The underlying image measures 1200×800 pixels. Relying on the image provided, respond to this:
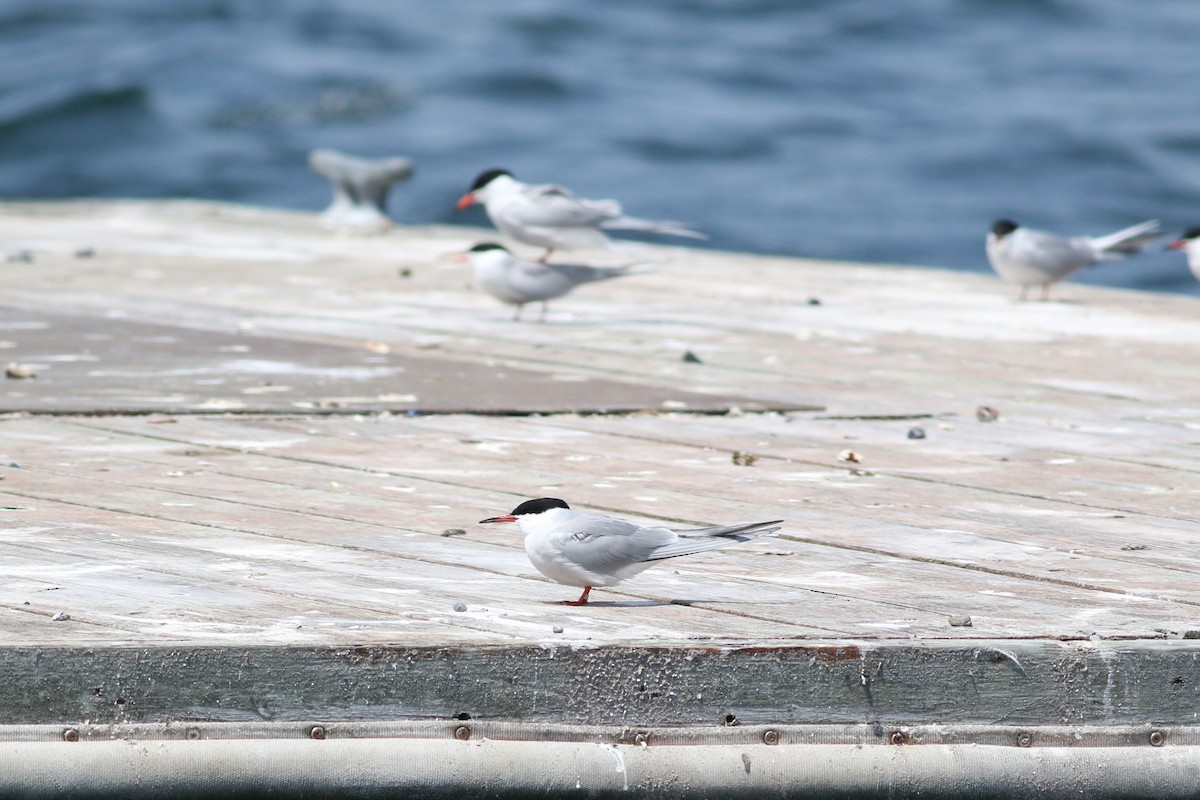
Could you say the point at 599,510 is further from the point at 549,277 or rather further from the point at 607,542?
the point at 549,277

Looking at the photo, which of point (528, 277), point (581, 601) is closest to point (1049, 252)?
point (528, 277)

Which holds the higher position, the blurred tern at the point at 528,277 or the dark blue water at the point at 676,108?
the dark blue water at the point at 676,108

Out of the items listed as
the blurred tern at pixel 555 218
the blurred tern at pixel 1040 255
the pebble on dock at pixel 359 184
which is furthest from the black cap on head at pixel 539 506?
the pebble on dock at pixel 359 184

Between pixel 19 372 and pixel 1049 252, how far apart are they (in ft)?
20.4

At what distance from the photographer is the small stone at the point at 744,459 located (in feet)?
21.0

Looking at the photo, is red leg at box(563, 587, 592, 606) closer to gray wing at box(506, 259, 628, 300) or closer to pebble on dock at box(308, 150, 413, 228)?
gray wing at box(506, 259, 628, 300)

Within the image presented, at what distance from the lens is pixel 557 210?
10758 millimetres

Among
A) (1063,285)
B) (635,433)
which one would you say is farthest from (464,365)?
(1063,285)

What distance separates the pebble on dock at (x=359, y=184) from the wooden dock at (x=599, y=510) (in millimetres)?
4348

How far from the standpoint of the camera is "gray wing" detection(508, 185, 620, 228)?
35.3ft

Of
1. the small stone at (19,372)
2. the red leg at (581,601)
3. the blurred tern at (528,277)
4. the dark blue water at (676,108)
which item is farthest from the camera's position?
the dark blue water at (676,108)

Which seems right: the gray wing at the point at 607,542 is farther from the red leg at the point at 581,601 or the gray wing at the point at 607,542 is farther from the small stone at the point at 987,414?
the small stone at the point at 987,414

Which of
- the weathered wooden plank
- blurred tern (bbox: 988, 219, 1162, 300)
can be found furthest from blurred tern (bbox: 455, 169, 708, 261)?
the weathered wooden plank

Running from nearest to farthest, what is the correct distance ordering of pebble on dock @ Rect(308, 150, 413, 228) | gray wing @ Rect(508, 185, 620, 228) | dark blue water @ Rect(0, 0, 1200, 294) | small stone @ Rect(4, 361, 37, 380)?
1. small stone @ Rect(4, 361, 37, 380)
2. gray wing @ Rect(508, 185, 620, 228)
3. pebble on dock @ Rect(308, 150, 413, 228)
4. dark blue water @ Rect(0, 0, 1200, 294)
